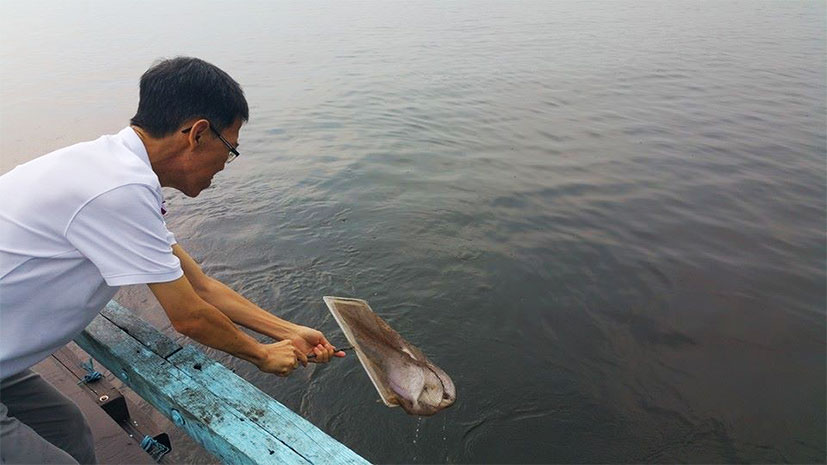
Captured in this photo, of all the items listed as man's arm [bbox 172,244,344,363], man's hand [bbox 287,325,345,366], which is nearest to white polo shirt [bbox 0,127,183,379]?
man's arm [bbox 172,244,344,363]

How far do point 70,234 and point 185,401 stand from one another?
2.64 feet

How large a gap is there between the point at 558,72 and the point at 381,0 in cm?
3039

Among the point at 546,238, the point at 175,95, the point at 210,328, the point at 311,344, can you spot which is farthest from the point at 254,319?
the point at 546,238

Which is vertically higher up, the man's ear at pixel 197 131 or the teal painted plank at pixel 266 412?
the man's ear at pixel 197 131

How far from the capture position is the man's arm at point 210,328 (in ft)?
5.47

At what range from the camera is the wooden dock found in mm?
1714

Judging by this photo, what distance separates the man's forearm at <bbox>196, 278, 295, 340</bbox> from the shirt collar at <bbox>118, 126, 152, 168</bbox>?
80 centimetres

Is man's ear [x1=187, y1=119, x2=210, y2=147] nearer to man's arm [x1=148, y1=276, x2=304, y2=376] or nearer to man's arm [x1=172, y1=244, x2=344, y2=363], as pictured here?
man's arm [x1=148, y1=276, x2=304, y2=376]

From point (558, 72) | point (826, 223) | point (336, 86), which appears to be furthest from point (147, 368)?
point (558, 72)

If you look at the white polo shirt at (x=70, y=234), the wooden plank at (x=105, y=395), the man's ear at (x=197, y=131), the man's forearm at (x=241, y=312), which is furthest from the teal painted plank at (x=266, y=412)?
the man's ear at (x=197, y=131)

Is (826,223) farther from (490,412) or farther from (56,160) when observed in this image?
(56,160)

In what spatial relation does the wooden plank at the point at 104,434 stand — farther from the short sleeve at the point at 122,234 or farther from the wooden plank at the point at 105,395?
the short sleeve at the point at 122,234

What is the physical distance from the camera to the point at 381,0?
130 ft

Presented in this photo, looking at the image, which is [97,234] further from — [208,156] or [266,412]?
[266,412]
